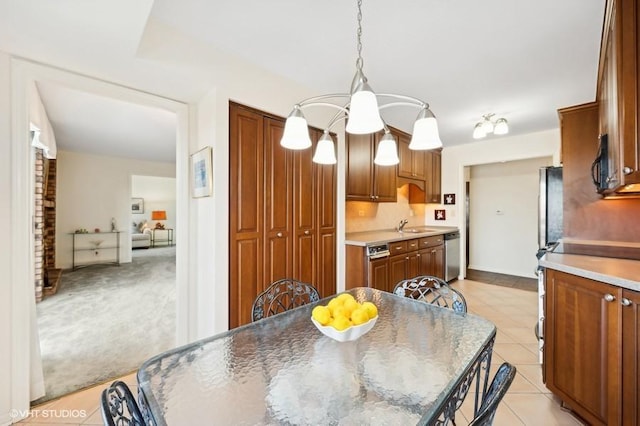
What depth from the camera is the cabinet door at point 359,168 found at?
3197 millimetres

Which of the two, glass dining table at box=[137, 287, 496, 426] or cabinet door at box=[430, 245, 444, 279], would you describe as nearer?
glass dining table at box=[137, 287, 496, 426]

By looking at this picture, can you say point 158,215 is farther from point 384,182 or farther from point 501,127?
point 501,127

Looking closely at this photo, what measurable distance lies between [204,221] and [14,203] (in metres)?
1.06

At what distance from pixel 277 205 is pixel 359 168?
1.37 meters

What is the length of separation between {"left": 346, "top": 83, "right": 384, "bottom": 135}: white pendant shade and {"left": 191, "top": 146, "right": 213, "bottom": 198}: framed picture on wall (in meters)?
1.34

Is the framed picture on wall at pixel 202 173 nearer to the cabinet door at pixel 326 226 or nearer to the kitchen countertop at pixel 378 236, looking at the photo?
the cabinet door at pixel 326 226

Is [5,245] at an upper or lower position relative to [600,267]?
upper

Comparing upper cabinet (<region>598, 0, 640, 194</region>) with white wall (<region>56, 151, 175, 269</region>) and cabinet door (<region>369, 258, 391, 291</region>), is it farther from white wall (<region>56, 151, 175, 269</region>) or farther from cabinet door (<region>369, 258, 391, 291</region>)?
white wall (<region>56, 151, 175, 269</region>)

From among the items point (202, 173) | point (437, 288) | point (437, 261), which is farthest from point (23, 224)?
point (437, 261)

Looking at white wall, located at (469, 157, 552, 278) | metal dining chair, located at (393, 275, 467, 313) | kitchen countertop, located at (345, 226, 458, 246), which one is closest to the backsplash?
kitchen countertop, located at (345, 226, 458, 246)

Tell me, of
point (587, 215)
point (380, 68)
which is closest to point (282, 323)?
point (380, 68)

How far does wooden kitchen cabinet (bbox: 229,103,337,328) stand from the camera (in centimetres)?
212

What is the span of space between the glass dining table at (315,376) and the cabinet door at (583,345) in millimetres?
626

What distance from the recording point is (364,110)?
1016 mm
